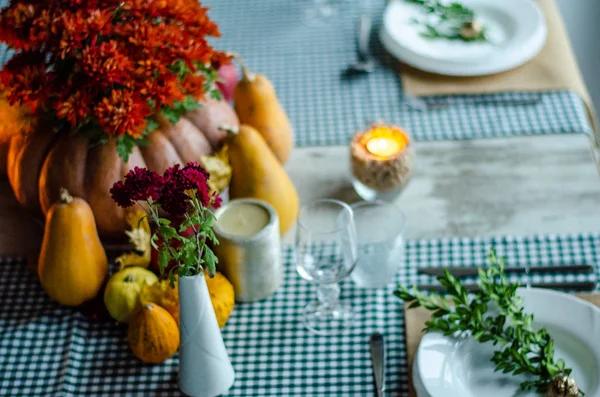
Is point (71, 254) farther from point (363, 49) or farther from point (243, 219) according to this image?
point (363, 49)

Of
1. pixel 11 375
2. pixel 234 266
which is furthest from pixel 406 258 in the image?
pixel 11 375

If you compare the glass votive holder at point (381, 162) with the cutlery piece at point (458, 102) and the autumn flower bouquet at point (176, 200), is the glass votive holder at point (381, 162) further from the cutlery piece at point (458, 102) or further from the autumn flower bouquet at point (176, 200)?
the autumn flower bouquet at point (176, 200)

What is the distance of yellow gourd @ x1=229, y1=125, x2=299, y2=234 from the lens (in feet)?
4.15

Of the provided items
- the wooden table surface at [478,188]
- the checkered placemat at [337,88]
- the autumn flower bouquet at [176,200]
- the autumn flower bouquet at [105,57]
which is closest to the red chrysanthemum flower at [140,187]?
the autumn flower bouquet at [176,200]

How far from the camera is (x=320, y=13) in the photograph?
1882mm

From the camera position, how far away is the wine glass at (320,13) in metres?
1.86

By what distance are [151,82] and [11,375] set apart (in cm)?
47

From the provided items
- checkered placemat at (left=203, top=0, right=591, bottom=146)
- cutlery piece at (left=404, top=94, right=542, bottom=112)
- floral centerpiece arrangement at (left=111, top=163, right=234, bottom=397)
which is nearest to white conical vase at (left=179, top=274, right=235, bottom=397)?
floral centerpiece arrangement at (left=111, top=163, right=234, bottom=397)

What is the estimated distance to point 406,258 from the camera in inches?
50.9

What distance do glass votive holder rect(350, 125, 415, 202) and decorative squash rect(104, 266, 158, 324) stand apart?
1.29ft

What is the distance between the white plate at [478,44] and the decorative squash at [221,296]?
70 cm


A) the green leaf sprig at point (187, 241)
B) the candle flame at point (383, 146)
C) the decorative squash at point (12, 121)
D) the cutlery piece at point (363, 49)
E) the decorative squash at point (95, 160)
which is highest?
the green leaf sprig at point (187, 241)

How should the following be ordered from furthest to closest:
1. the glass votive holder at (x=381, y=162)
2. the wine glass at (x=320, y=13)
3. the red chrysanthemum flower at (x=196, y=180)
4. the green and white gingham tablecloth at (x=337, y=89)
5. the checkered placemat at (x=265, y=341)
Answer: the wine glass at (x=320, y=13)
the green and white gingham tablecloth at (x=337, y=89)
the glass votive holder at (x=381, y=162)
the checkered placemat at (x=265, y=341)
the red chrysanthemum flower at (x=196, y=180)

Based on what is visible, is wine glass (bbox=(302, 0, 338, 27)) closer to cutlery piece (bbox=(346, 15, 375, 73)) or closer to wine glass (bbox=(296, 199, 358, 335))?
cutlery piece (bbox=(346, 15, 375, 73))
